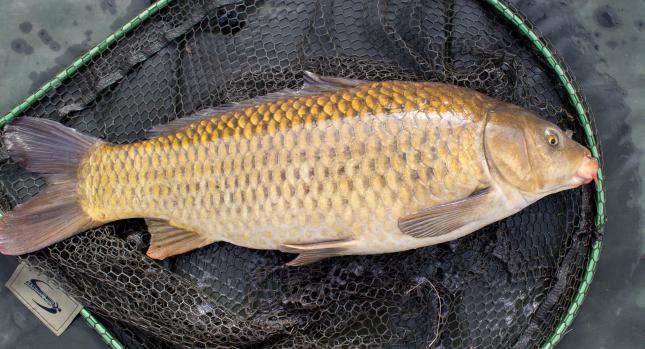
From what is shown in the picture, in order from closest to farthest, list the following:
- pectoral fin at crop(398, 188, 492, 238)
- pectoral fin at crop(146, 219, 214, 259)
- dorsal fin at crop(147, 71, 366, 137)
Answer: pectoral fin at crop(398, 188, 492, 238) → dorsal fin at crop(147, 71, 366, 137) → pectoral fin at crop(146, 219, 214, 259)

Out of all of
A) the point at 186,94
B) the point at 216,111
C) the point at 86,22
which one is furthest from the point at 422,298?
the point at 86,22

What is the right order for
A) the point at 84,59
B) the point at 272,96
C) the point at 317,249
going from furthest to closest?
the point at 84,59
the point at 272,96
the point at 317,249

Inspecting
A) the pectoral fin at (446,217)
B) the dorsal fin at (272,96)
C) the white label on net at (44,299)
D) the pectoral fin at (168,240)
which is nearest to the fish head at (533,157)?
the pectoral fin at (446,217)

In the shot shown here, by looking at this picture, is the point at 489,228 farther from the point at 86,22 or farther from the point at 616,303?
the point at 86,22

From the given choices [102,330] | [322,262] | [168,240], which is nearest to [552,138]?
[322,262]

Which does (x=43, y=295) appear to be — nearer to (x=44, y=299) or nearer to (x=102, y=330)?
(x=44, y=299)

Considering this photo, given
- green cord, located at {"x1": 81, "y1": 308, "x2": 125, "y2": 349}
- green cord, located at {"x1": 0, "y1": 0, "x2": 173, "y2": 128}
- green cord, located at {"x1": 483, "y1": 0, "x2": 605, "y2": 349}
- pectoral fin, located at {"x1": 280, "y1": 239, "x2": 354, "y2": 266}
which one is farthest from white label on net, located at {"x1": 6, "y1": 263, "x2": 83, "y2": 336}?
green cord, located at {"x1": 483, "y1": 0, "x2": 605, "y2": 349}

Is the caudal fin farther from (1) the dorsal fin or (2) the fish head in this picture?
(2) the fish head

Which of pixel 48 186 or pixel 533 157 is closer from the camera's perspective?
pixel 533 157
